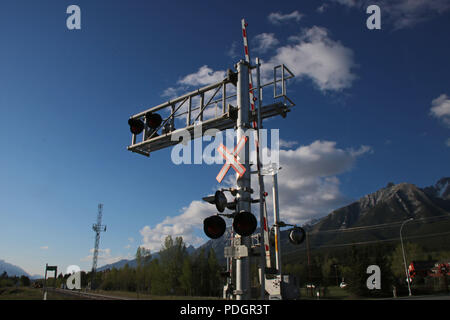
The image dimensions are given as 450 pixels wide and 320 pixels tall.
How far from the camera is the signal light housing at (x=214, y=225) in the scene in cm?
585

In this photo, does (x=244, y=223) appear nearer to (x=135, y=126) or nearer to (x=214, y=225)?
(x=214, y=225)

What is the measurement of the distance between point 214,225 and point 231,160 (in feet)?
4.37

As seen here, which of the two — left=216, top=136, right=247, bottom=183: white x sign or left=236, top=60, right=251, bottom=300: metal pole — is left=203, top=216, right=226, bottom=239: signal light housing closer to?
left=236, top=60, right=251, bottom=300: metal pole

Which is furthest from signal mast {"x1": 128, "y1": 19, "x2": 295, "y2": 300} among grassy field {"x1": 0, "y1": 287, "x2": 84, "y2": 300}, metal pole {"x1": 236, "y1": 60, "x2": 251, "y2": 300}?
grassy field {"x1": 0, "y1": 287, "x2": 84, "y2": 300}

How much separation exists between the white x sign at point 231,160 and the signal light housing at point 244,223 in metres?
1.04

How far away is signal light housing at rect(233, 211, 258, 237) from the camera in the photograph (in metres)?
5.33

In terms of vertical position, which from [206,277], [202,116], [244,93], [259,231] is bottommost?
[206,277]

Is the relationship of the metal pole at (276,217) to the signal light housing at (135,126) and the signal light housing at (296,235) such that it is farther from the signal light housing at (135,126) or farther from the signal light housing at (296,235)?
the signal light housing at (135,126)

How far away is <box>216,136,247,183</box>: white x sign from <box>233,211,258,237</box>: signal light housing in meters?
1.04
